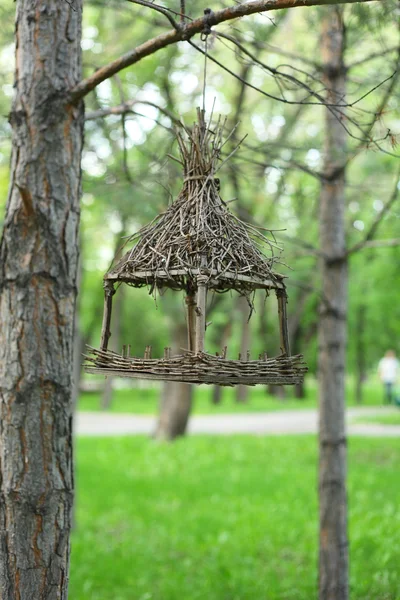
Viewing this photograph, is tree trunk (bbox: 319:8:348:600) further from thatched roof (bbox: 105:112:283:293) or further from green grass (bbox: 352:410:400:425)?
green grass (bbox: 352:410:400:425)

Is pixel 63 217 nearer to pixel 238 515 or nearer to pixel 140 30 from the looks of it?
pixel 238 515

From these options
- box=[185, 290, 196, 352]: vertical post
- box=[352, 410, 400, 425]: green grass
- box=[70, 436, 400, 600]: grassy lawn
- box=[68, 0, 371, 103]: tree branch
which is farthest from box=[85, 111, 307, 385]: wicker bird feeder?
box=[352, 410, 400, 425]: green grass

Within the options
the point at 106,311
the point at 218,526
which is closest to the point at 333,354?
the point at 106,311

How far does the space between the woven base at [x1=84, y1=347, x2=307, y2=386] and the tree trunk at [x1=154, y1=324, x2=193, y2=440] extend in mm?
11498

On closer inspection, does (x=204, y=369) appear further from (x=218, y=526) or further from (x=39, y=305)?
(x=218, y=526)

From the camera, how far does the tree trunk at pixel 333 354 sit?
16.1 feet

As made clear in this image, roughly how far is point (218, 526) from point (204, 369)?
19.1 ft

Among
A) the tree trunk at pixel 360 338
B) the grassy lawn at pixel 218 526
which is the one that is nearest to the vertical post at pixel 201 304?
the grassy lawn at pixel 218 526

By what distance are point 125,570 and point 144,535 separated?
3.39 ft

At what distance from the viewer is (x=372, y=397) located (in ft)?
103

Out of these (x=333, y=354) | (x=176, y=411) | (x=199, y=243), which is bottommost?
(x=176, y=411)

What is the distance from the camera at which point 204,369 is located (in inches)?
83.0

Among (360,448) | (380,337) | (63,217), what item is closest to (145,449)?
(360,448)

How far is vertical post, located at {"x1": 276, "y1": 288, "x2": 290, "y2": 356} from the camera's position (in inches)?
103
